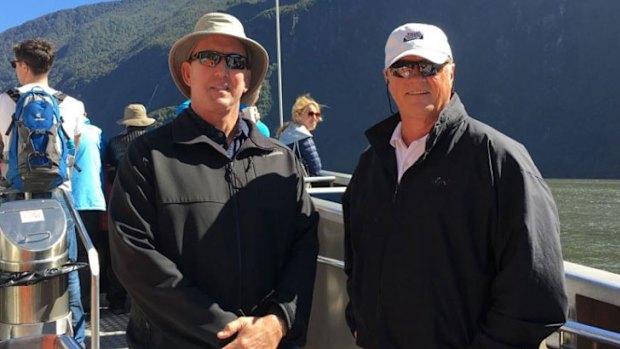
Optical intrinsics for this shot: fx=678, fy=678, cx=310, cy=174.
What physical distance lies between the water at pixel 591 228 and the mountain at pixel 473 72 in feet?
121

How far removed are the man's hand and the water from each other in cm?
1140

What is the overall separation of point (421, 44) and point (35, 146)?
206 cm

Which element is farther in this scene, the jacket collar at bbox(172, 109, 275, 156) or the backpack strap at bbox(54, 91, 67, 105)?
the backpack strap at bbox(54, 91, 67, 105)

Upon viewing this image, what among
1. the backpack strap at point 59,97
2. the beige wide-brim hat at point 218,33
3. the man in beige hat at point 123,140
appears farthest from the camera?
the man in beige hat at point 123,140

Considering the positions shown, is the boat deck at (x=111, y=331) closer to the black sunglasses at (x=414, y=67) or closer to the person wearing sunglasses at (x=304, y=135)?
the person wearing sunglasses at (x=304, y=135)

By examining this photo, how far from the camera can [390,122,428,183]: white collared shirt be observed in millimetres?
1994

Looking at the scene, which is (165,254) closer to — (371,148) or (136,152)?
(136,152)

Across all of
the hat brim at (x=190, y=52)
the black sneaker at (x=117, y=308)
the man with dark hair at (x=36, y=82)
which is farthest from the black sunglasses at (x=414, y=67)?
the black sneaker at (x=117, y=308)

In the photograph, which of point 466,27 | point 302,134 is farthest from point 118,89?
point 302,134

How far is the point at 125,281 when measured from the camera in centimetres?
209

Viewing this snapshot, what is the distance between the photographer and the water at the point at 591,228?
20969 mm

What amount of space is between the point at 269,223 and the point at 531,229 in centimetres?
85

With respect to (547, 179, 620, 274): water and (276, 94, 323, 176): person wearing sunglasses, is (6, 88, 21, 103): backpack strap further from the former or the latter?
(547, 179, 620, 274): water

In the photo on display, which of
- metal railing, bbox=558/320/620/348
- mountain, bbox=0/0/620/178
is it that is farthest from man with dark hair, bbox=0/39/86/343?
mountain, bbox=0/0/620/178
